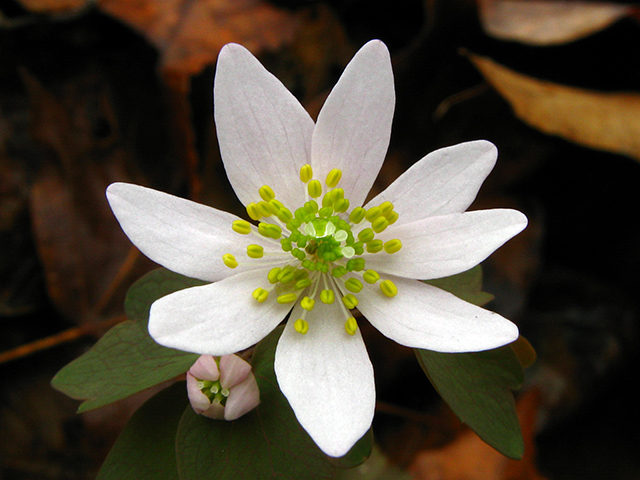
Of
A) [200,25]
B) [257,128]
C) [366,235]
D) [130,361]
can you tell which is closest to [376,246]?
[366,235]

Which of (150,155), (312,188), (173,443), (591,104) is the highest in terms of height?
(312,188)

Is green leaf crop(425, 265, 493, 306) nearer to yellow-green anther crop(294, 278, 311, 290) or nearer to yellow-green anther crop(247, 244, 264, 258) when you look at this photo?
yellow-green anther crop(294, 278, 311, 290)

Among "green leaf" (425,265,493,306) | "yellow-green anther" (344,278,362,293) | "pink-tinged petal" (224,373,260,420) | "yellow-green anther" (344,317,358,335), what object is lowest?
"pink-tinged petal" (224,373,260,420)

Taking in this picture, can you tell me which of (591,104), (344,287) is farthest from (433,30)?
(344,287)

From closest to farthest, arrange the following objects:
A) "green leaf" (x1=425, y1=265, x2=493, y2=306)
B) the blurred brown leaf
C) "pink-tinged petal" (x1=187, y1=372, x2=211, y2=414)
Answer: "pink-tinged petal" (x1=187, y1=372, x2=211, y2=414)
"green leaf" (x1=425, y1=265, x2=493, y2=306)
the blurred brown leaf

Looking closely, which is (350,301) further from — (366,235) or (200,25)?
(200,25)

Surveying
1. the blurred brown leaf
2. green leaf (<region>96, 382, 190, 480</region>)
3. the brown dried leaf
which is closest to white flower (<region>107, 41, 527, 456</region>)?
green leaf (<region>96, 382, 190, 480</region>)

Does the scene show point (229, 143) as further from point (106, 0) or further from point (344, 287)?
point (106, 0)
